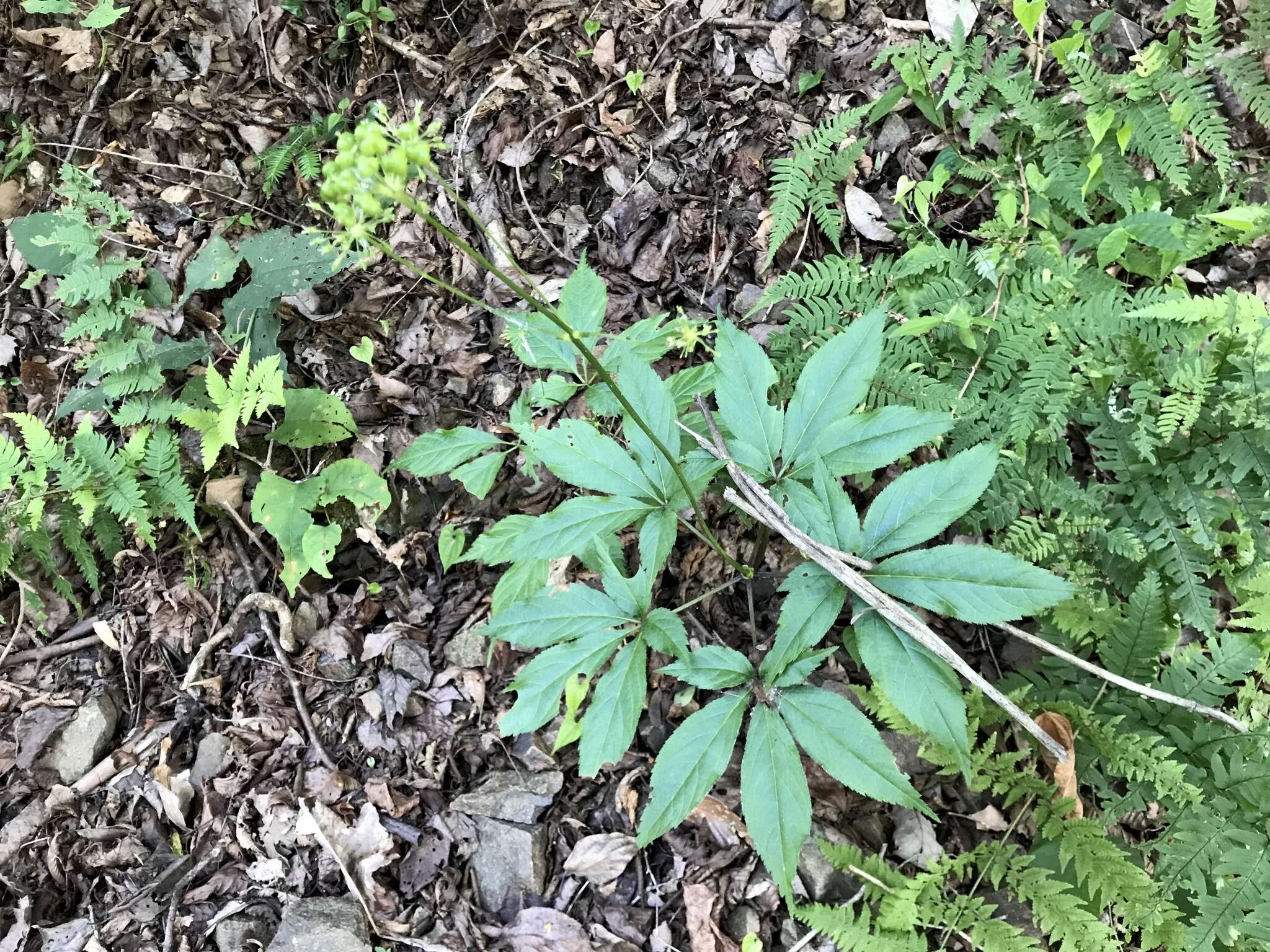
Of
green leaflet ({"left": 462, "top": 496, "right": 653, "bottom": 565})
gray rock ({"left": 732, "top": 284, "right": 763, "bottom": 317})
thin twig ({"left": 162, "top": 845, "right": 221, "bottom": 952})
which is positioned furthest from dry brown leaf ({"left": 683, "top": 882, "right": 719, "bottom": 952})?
gray rock ({"left": 732, "top": 284, "right": 763, "bottom": 317})

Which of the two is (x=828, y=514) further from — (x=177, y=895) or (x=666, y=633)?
(x=177, y=895)

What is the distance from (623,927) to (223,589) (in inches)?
95.3

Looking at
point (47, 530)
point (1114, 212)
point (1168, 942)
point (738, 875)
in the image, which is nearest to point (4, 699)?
point (47, 530)

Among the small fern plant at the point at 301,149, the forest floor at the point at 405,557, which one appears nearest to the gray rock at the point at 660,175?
the forest floor at the point at 405,557

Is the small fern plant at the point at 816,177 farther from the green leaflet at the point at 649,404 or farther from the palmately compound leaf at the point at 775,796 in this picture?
the palmately compound leaf at the point at 775,796

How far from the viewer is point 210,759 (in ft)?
10.7

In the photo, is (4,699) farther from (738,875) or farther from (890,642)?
(890,642)

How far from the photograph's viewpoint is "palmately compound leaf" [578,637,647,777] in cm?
186

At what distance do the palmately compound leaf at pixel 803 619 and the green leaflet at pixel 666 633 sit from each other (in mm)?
217

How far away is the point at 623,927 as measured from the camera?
2.70 m

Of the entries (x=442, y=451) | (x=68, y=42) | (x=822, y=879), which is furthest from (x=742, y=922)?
(x=68, y=42)

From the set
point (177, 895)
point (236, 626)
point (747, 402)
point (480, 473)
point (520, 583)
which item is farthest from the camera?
point (236, 626)

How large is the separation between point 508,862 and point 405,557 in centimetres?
140

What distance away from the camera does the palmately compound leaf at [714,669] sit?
1888 millimetres
